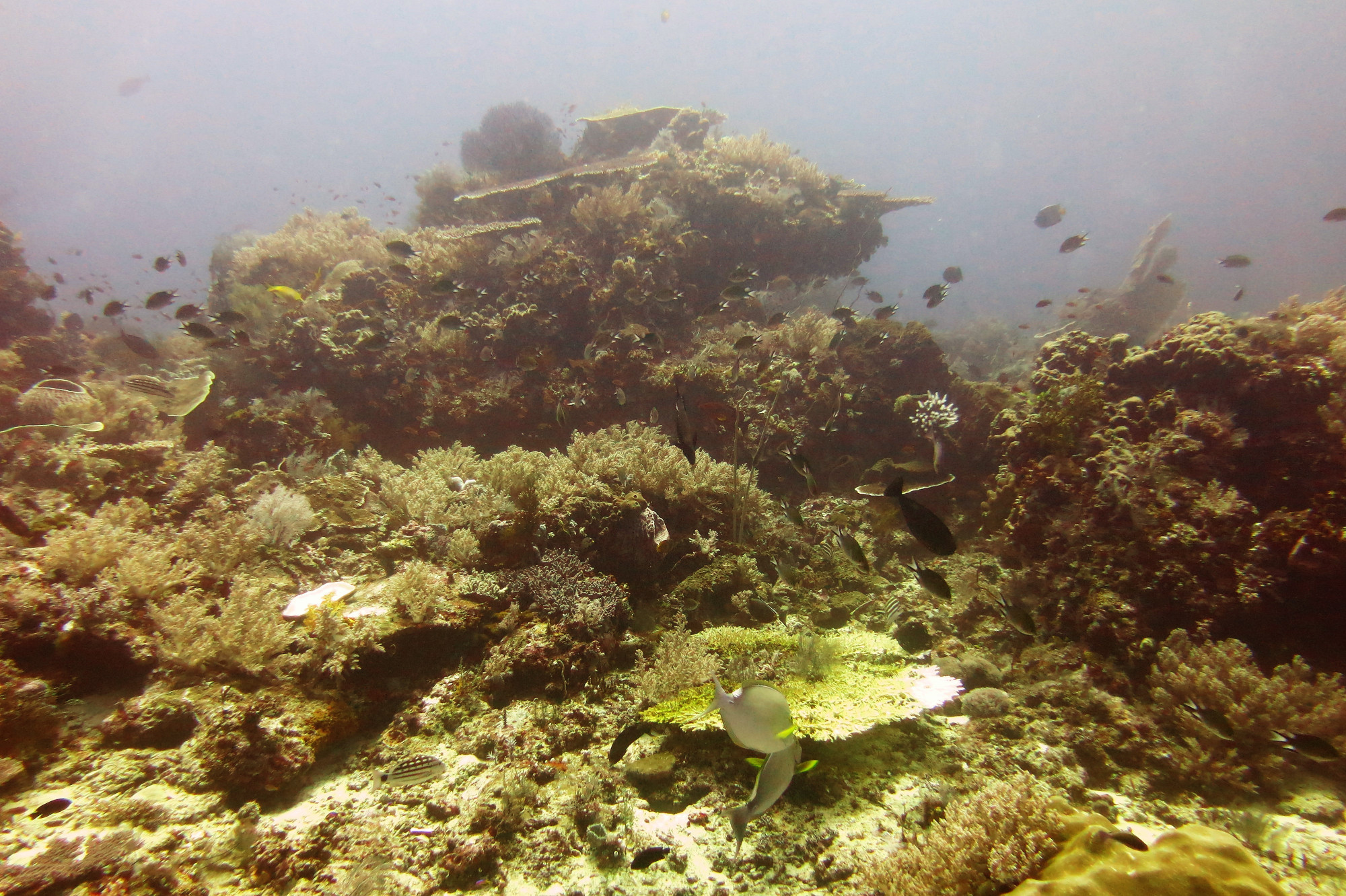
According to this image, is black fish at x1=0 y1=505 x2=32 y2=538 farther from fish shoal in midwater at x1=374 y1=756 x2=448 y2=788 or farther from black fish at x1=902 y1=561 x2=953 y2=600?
black fish at x1=902 y1=561 x2=953 y2=600

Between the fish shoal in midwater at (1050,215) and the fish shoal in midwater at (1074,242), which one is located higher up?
the fish shoal in midwater at (1050,215)

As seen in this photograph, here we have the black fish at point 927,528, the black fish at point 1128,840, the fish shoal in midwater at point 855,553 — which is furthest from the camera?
the fish shoal in midwater at point 855,553

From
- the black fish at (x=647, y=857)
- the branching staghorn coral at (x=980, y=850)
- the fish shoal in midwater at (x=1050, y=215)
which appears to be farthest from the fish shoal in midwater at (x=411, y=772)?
the fish shoal in midwater at (x=1050, y=215)

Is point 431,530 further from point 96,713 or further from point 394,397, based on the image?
point 394,397

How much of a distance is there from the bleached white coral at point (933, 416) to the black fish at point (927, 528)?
5.56 metres

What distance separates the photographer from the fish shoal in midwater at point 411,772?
9.63ft

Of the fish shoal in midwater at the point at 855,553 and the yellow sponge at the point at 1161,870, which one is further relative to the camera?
the fish shoal in midwater at the point at 855,553

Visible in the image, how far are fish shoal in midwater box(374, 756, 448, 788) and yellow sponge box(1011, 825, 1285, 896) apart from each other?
10.7 feet

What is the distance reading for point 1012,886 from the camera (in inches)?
97.7

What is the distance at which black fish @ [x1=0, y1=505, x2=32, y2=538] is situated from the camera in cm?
432

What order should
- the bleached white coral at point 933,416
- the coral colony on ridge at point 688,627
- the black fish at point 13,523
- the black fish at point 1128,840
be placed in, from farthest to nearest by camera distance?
the bleached white coral at point 933,416, the black fish at point 13,523, the coral colony on ridge at point 688,627, the black fish at point 1128,840

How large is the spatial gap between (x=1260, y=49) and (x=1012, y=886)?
16193 centimetres

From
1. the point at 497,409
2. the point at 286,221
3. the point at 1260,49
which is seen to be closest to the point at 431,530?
the point at 497,409

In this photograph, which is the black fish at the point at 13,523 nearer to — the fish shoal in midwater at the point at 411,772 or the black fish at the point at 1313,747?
the fish shoal in midwater at the point at 411,772
